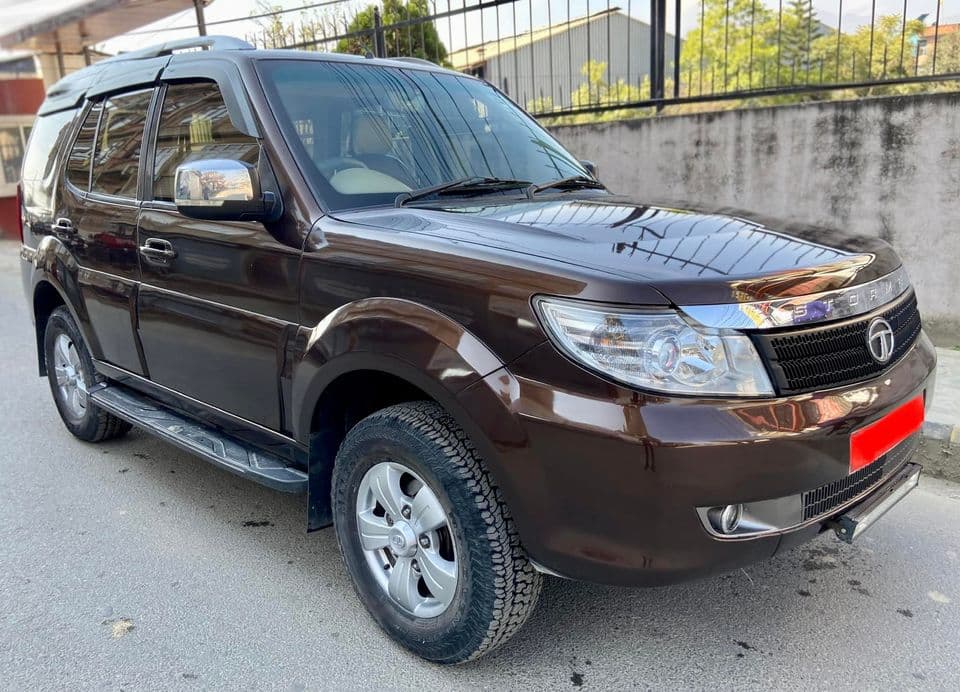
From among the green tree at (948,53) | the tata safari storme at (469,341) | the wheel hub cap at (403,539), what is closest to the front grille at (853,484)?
→ the tata safari storme at (469,341)

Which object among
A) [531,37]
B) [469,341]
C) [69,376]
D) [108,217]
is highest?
[531,37]

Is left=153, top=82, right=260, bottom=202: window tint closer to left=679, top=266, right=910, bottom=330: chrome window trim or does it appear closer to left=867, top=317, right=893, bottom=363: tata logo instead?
left=679, top=266, right=910, bottom=330: chrome window trim

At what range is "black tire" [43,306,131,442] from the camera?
416 centimetres

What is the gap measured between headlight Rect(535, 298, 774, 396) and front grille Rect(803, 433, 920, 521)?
0.37m

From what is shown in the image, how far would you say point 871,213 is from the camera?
550 cm

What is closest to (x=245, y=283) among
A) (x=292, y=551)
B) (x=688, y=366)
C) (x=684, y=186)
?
(x=292, y=551)

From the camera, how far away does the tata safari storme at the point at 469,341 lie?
1.96 m

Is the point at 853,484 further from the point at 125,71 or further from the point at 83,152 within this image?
the point at 83,152

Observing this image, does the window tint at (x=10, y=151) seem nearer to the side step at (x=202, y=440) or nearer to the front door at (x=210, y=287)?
the side step at (x=202, y=440)

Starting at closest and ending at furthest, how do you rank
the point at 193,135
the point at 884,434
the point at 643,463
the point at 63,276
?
the point at 643,463 → the point at 884,434 → the point at 193,135 → the point at 63,276

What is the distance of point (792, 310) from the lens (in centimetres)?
204

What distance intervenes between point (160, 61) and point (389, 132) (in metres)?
1.24

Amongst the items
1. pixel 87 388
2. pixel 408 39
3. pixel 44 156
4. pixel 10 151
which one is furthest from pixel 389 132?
pixel 10 151

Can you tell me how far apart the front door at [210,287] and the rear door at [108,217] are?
155 mm
